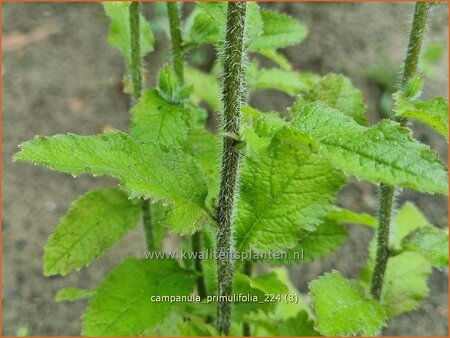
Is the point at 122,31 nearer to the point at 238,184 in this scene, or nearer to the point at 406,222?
the point at 238,184

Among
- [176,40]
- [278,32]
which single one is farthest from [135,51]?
[278,32]

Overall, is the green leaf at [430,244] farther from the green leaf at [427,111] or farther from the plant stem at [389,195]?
the green leaf at [427,111]

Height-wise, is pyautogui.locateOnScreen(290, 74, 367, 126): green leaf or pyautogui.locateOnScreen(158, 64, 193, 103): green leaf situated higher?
pyautogui.locateOnScreen(158, 64, 193, 103): green leaf

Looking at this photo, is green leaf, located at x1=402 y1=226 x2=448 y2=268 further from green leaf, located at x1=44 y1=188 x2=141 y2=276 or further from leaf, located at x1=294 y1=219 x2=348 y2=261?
green leaf, located at x1=44 y1=188 x2=141 y2=276

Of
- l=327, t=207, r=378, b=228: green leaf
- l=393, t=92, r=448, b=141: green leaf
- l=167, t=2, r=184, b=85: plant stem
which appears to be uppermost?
l=167, t=2, r=184, b=85: plant stem

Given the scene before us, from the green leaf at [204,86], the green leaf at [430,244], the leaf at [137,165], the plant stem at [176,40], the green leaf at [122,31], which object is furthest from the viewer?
the green leaf at [204,86]

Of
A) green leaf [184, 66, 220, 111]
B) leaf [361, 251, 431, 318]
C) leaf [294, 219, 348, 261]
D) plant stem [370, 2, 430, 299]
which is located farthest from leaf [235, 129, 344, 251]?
green leaf [184, 66, 220, 111]

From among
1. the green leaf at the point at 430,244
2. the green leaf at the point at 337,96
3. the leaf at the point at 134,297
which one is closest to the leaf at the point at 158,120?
the green leaf at the point at 337,96
